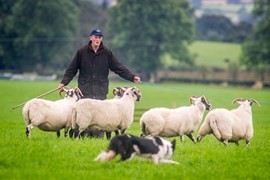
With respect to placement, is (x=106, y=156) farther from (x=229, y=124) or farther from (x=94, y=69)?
(x=94, y=69)

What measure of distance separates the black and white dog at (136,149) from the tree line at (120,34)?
8644 centimetres

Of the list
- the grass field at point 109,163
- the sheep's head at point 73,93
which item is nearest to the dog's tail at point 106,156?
the grass field at point 109,163

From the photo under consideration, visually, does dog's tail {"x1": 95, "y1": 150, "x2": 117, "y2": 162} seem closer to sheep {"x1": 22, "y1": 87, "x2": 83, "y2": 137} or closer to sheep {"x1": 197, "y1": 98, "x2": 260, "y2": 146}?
sheep {"x1": 22, "y1": 87, "x2": 83, "y2": 137}

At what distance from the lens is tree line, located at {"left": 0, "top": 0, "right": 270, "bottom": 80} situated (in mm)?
101500

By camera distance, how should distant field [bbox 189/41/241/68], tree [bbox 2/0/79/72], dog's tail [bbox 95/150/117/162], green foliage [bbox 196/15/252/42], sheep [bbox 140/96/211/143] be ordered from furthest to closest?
green foliage [bbox 196/15/252/42] < distant field [bbox 189/41/241/68] < tree [bbox 2/0/79/72] < sheep [bbox 140/96/211/143] < dog's tail [bbox 95/150/117/162]

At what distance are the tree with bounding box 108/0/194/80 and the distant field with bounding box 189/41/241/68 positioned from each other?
1381cm

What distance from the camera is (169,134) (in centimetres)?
1839

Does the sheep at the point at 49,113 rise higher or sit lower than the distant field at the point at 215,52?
higher

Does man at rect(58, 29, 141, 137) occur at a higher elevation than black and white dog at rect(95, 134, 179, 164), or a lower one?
higher

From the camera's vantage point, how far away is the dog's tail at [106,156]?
13594mm

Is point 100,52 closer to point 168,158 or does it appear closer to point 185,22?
point 168,158

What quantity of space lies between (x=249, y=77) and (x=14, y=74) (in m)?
32.7

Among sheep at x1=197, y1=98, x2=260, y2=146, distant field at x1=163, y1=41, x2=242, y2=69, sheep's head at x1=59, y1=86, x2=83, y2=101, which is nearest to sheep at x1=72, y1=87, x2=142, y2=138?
sheep's head at x1=59, y1=86, x2=83, y2=101

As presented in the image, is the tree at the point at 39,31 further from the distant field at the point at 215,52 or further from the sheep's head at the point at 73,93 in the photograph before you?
the sheep's head at the point at 73,93
